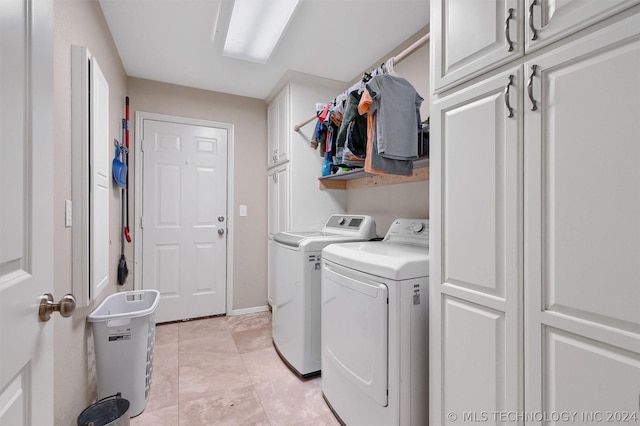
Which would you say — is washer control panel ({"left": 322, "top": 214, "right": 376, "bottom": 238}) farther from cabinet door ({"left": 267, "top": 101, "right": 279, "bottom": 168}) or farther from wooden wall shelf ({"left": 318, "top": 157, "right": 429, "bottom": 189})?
cabinet door ({"left": 267, "top": 101, "right": 279, "bottom": 168})

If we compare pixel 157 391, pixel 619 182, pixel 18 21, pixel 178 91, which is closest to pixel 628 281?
pixel 619 182

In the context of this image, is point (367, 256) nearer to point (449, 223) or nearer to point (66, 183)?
point (449, 223)

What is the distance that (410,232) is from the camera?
1957mm

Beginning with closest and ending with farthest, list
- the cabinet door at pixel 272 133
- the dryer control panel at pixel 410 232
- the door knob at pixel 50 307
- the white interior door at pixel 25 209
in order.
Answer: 1. the white interior door at pixel 25 209
2. the door knob at pixel 50 307
3. the dryer control panel at pixel 410 232
4. the cabinet door at pixel 272 133

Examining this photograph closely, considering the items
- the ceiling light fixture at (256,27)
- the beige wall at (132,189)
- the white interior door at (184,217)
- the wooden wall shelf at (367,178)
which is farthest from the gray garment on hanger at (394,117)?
the white interior door at (184,217)

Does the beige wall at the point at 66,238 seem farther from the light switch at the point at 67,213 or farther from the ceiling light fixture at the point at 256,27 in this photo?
the ceiling light fixture at the point at 256,27

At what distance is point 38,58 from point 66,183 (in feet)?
3.17

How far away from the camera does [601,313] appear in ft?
2.56

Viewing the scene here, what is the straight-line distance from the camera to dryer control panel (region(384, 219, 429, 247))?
1.84m

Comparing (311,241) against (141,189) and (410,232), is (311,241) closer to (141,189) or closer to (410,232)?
(410,232)

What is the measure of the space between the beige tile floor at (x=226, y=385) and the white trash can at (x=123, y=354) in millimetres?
165

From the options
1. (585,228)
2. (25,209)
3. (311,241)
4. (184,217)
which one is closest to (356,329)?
(311,241)

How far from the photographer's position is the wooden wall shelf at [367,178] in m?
2.07

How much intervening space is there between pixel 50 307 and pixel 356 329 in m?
1.18
